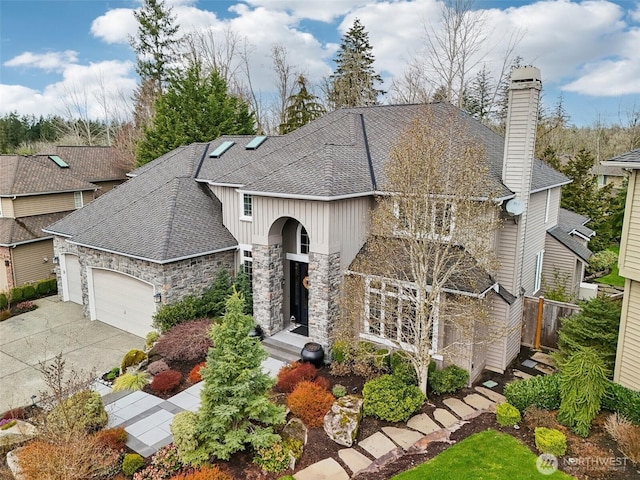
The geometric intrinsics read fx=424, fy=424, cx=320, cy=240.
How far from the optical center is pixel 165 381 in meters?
11.6

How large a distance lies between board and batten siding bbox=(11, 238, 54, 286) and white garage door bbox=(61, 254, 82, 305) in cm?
317

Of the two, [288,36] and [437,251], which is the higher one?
[288,36]

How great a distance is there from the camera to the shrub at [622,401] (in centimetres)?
917

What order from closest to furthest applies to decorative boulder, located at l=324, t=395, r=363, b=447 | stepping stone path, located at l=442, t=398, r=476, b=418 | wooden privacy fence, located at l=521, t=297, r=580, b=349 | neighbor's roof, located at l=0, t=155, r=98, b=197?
decorative boulder, located at l=324, t=395, r=363, b=447, stepping stone path, located at l=442, t=398, r=476, b=418, wooden privacy fence, located at l=521, t=297, r=580, b=349, neighbor's roof, located at l=0, t=155, r=98, b=197

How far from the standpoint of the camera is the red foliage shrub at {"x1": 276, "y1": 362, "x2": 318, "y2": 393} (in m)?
11.0

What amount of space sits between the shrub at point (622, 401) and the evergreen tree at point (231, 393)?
7488 mm

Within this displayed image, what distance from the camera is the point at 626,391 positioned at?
945 centimetres

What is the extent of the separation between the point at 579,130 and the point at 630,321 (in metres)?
57.7

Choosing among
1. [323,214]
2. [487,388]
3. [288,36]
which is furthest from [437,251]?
[288,36]

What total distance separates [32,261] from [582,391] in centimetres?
2437

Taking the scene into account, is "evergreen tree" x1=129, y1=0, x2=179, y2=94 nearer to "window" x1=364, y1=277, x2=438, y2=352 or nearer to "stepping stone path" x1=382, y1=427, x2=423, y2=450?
"window" x1=364, y1=277, x2=438, y2=352

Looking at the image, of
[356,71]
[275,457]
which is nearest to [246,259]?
[275,457]

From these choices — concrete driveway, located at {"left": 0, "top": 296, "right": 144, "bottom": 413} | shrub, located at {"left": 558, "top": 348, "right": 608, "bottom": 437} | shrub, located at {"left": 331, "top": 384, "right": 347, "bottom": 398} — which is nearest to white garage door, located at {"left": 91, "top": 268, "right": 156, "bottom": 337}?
concrete driveway, located at {"left": 0, "top": 296, "right": 144, "bottom": 413}

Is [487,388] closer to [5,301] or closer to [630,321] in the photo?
[630,321]
